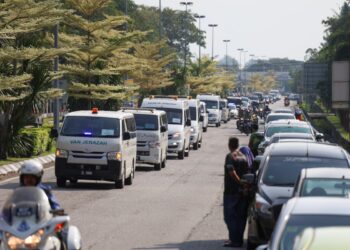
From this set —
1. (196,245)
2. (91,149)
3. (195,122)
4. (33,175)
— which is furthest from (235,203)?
(195,122)

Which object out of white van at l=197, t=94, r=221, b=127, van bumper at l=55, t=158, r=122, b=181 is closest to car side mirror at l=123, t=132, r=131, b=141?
van bumper at l=55, t=158, r=122, b=181

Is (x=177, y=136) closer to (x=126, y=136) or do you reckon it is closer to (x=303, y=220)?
(x=126, y=136)

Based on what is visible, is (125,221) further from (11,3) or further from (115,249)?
(11,3)

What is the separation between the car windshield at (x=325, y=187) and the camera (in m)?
14.9

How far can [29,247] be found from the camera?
1152cm

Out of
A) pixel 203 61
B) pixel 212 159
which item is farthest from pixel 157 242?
pixel 203 61

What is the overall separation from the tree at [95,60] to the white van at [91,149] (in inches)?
1138

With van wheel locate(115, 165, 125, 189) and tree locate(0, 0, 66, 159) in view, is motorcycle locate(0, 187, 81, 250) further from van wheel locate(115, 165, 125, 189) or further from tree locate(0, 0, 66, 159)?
tree locate(0, 0, 66, 159)

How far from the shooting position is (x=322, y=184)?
594 inches

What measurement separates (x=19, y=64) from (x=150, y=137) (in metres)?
7.69

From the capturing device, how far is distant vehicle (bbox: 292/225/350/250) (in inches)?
388

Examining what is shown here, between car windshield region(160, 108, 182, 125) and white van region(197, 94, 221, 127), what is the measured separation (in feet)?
127

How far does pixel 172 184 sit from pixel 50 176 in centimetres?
424

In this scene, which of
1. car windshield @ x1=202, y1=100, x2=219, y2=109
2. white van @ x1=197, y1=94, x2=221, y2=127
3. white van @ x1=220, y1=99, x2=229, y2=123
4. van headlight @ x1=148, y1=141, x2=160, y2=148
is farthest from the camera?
white van @ x1=220, y1=99, x2=229, y2=123
